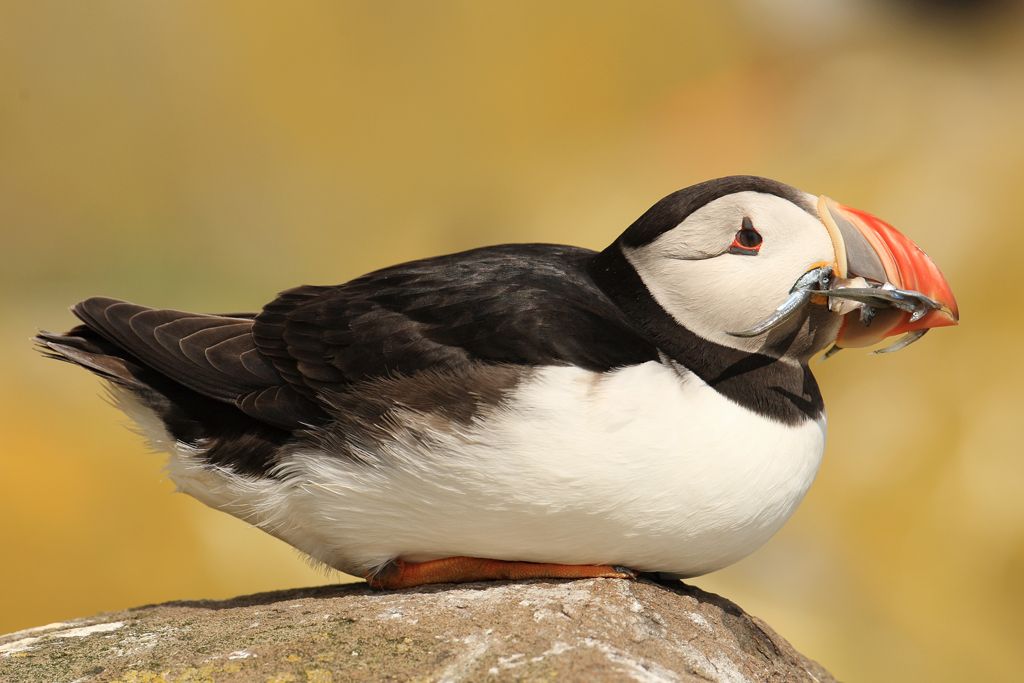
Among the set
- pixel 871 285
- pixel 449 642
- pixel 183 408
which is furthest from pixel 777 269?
pixel 183 408

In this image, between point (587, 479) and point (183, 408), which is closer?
point (587, 479)

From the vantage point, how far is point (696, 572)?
3256mm

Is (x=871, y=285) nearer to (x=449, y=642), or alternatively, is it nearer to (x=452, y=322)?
(x=452, y=322)

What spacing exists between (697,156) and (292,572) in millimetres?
4486

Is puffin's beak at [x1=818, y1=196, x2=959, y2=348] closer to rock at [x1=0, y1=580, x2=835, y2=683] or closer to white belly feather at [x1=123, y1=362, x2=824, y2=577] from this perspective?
white belly feather at [x1=123, y1=362, x2=824, y2=577]

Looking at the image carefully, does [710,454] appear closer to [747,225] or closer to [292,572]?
[747,225]

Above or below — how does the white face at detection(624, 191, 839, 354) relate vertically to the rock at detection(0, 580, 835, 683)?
above

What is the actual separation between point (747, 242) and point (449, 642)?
122 cm

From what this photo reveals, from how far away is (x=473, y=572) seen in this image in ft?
10.5

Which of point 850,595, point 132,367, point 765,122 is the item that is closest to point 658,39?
point 765,122

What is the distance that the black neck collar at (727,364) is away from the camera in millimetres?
3119

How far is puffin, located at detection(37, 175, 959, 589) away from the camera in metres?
2.96

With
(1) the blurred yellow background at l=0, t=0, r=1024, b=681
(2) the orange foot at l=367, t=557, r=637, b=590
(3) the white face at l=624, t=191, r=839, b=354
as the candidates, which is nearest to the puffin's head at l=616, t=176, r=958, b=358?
(3) the white face at l=624, t=191, r=839, b=354

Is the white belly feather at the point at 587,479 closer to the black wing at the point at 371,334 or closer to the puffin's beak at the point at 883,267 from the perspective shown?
the black wing at the point at 371,334
